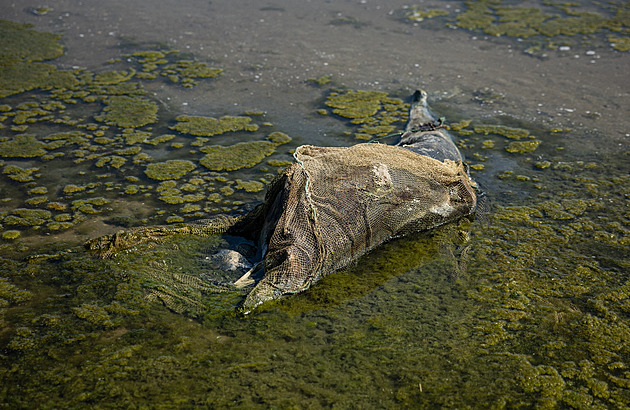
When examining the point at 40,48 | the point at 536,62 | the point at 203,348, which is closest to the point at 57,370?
the point at 203,348

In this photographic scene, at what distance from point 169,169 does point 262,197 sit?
3.00 feet

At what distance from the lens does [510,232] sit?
3775 millimetres

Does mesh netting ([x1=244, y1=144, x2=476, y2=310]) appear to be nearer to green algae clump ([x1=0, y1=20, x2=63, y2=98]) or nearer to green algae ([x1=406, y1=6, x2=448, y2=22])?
green algae clump ([x1=0, y1=20, x2=63, y2=98])

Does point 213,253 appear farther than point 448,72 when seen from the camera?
No

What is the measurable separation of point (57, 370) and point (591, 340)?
2729mm

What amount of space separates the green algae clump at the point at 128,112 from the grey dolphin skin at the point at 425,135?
101 inches

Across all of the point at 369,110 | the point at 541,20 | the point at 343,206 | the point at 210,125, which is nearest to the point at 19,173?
the point at 210,125

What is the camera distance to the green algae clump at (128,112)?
528cm

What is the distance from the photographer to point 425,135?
14.9 ft

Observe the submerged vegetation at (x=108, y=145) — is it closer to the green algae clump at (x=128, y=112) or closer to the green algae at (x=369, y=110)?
the green algae clump at (x=128, y=112)

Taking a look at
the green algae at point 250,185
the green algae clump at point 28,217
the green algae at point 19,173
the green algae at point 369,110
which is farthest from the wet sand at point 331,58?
the green algae clump at point 28,217

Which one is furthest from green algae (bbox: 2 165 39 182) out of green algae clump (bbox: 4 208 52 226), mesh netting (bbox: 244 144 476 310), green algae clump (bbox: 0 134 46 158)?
mesh netting (bbox: 244 144 476 310)

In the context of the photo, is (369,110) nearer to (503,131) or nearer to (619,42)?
(503,131)

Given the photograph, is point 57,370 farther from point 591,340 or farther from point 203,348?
point 591,340
